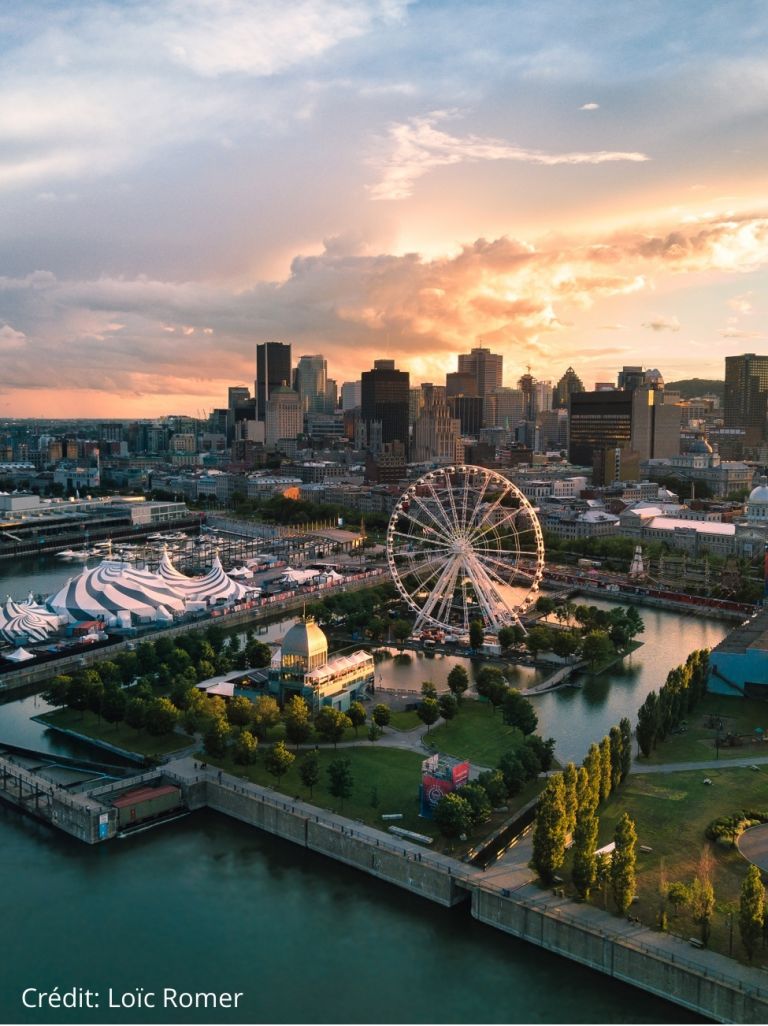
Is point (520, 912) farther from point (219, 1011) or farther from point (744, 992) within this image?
point (219, 1011)

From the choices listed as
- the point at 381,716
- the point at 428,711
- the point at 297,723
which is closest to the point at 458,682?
the point at 428,711

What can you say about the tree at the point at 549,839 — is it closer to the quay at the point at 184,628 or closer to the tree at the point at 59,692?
the tree at the point at 59,692

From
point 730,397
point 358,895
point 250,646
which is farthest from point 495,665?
point 730,397

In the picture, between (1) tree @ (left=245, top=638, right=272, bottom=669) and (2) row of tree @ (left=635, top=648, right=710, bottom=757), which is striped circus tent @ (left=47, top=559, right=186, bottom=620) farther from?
(2) row of tree @ (left=635, top=648, right=710, bottom=757)

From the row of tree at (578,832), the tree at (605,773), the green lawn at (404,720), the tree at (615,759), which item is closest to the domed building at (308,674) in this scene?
the green lawn at (404,720)

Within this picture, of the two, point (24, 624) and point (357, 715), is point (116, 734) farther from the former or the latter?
point (24, 624)

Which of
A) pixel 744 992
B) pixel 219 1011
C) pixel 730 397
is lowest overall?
pixel 219 1011
